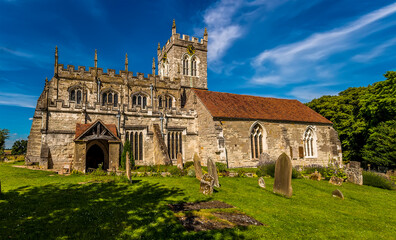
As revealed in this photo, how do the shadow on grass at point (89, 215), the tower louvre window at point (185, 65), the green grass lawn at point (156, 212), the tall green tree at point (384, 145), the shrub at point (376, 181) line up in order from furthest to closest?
the tower louvre window at point (185, 65)
the tall green tree at point (384, 145)
the shrub at point (376, 181)
the green grass lawn at point (156, 212)
the shadow on grass at point (89, 215)

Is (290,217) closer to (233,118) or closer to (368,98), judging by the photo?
(233,118)

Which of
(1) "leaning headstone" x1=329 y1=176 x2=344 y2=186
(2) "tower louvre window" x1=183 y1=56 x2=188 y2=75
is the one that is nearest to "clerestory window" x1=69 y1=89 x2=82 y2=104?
(2) "tower louvre window" x1=183 y1=56 x2=188 y2=75

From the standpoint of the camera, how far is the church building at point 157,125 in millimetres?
17891

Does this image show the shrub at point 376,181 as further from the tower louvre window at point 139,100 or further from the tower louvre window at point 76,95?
the tower louvre window at point 76,95

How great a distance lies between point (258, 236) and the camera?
18.6ft

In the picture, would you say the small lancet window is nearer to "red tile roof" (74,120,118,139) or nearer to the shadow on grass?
the shadow on grass

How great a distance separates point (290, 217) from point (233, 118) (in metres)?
15.1

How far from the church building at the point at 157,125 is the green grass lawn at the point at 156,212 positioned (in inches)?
247

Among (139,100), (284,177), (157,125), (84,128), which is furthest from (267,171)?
(139,100)

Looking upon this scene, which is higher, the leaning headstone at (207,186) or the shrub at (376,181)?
the leaning headstone at (207,186)

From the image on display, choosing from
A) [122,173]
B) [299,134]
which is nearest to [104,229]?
[122,173]

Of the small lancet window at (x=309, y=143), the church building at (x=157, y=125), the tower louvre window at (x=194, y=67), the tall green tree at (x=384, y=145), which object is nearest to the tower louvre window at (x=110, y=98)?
the church building at (x=157, y=125)

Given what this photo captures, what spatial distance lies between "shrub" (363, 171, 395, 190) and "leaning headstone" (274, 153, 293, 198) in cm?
981

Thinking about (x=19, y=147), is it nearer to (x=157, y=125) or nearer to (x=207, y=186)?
(x=157, y=125)
